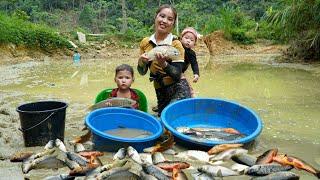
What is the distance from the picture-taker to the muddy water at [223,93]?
4684 mm

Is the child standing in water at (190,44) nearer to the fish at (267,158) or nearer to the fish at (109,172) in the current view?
the fish at (267,158)

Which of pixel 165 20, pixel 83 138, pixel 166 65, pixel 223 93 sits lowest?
pixel 223 93

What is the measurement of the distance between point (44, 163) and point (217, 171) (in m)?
1.50

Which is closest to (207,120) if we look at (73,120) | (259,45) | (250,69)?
(73,120)

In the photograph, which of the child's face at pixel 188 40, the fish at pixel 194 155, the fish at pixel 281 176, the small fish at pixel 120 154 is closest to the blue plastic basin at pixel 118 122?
the small fish at pixel 120 154

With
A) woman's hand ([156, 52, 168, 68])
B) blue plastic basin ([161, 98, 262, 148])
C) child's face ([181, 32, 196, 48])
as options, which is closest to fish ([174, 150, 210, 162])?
blue plastic basin ([161, 98, 262, 148])

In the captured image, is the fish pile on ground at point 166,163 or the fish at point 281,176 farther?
the fish pile on ground at point 166,163

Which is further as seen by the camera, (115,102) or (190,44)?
(190,44)

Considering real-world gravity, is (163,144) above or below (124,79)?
below

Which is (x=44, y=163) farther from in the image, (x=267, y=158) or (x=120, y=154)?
(x=267, y=158)

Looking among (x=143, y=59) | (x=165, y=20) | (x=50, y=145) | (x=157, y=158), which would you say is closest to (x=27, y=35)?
(x=165, y=20)

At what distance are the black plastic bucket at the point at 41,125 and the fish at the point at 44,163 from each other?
0.69 meters

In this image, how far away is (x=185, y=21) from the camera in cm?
2480

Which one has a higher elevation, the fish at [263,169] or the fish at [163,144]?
the fish at [263,169]
